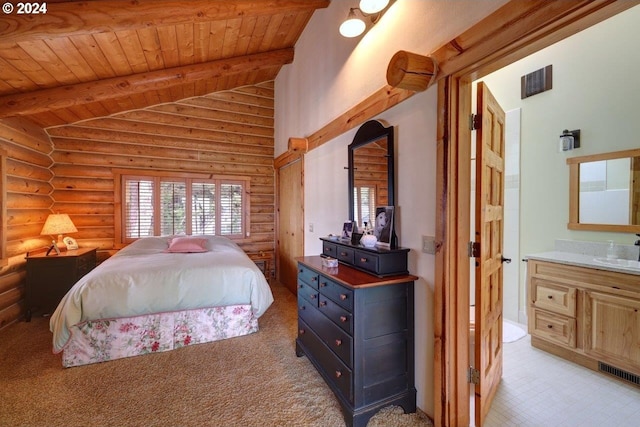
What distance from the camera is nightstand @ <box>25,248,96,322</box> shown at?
11.4 ft

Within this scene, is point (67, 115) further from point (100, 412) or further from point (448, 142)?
point (448, 142)

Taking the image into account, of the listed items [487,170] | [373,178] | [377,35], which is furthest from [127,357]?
[377,35]

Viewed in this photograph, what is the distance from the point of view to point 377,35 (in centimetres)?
228

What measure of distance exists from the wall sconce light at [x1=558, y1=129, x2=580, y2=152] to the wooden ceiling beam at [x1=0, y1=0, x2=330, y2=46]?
11.3 ft

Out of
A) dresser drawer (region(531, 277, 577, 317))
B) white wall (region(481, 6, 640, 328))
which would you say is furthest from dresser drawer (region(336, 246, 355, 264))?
white wall (region(481, 6, 640, 328))

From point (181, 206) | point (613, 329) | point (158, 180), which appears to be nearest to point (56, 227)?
point (158, 180)

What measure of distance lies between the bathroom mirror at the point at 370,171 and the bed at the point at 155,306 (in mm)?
1436

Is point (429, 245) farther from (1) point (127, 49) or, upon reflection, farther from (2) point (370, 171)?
(1) point (127, 49)

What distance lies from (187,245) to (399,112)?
326 centimetres

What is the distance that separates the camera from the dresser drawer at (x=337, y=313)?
5.87ft

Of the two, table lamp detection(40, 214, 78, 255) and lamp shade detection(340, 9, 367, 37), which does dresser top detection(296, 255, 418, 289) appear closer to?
lamp shade detection(340, 9, 367, 37)

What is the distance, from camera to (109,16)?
227 centimetres

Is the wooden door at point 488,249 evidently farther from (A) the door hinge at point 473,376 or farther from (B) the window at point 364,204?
(B) the window at point 364,204

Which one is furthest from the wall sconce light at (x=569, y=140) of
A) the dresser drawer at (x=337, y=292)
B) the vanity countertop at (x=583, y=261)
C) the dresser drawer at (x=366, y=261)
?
the dresser drawer at (x=337, y=292)
